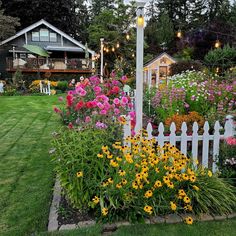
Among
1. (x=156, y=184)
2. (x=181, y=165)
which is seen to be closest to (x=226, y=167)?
(x=181, y=165)

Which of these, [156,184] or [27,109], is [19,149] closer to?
[156,184]

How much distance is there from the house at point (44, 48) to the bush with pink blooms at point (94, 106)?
17.3m

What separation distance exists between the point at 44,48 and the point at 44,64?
273 centimetres

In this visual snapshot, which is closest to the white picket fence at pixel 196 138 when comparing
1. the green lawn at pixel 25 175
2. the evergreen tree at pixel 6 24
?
the green lawn at pixel 25 175

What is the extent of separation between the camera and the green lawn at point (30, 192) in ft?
8.51

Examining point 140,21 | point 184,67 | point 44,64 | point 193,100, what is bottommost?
point 193,100

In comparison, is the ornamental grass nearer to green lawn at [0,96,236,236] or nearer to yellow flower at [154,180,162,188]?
yellow flower at [154,180,162,188]

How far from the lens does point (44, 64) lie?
74.9ft

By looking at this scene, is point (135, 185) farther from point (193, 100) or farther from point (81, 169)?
point (193, 100)

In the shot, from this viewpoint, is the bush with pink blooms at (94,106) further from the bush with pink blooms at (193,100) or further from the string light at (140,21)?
the string light at (140,21)

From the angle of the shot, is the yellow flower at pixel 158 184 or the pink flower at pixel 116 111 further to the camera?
the pink flower at pixel 116 111

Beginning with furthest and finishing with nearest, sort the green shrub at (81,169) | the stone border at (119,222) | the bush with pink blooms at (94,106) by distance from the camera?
the bush with pink blooms at (94,106) < the green shrub at (81,169) < the stone border at (119,222)

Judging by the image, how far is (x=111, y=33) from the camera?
85.7 ft

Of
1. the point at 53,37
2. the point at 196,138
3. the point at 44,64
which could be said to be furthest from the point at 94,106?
the point at 53,37
